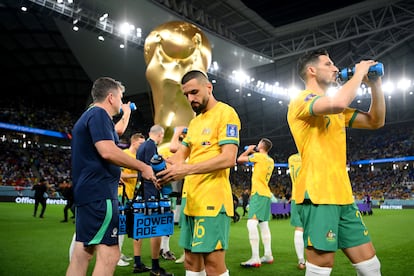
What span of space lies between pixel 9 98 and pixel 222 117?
37.5m

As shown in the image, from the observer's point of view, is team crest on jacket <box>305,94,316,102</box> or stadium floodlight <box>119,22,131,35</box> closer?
team crest on jacket <box>305,94,316,102</box>

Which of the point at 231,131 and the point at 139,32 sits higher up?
the point at 139,32

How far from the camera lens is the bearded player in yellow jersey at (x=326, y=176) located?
243cm

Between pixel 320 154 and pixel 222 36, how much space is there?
1780 cm

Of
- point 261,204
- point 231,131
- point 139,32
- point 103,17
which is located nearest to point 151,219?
point 231,131

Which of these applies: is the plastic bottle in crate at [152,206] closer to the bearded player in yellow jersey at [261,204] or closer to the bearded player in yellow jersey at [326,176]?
the bearded player in yellow jersey at [326,176]

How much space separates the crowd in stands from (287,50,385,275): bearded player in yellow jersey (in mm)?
26970

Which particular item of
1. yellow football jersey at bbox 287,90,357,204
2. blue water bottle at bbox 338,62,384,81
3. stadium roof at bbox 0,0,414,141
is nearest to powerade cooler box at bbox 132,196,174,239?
yellow football jersey at bbox 287,90,357,204

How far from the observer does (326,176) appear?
2.54 metres

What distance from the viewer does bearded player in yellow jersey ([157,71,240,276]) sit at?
259 centimetres

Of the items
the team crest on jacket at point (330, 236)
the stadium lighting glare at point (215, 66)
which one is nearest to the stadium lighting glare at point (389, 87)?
the stadium lighting glare at point (215, 66)

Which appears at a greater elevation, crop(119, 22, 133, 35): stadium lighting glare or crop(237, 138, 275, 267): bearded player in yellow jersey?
crop(119, 22, 133, 35): stadium lighting glare

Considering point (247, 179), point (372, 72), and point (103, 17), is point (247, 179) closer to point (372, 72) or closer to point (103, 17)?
point (103, 17)

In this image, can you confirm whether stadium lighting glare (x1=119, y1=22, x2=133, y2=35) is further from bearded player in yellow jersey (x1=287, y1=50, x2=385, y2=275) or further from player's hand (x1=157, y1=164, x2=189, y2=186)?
player's hand (x1=157, y1=164, x2=189, y2=186)
